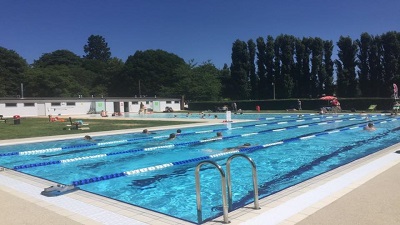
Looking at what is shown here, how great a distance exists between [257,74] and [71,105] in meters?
29.8

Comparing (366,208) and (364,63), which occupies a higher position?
(364,63)

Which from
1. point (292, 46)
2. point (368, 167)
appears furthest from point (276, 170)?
point (292, 46)

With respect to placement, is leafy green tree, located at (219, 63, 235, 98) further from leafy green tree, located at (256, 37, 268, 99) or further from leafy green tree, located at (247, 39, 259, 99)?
leafy green tree, located at (256, 37, 268, 99)

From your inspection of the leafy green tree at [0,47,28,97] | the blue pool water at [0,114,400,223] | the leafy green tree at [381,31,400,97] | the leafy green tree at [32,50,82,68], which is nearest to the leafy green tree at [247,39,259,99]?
the leafy green tree at [381,31,400,97]

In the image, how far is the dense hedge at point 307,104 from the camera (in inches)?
1484

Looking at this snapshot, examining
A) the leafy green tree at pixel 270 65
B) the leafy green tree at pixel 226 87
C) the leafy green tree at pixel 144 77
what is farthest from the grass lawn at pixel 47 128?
the leafy green tree at pixel 144 77

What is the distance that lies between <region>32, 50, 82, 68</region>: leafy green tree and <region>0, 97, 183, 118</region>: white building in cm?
A: 4626

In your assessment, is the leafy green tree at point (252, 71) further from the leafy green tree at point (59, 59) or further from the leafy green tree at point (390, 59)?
the leafy green tree at point (59, 59)

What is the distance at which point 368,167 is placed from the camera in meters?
7.49

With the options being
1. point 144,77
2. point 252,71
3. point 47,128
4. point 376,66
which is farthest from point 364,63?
point 144,77

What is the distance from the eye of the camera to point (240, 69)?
187 feet

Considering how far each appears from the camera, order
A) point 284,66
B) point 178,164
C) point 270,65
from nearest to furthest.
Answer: point 178,164
point 284,66
point 270,65

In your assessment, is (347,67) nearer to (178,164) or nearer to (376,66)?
(376,66)

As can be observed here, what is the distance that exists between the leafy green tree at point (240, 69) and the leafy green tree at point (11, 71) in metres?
40.6
